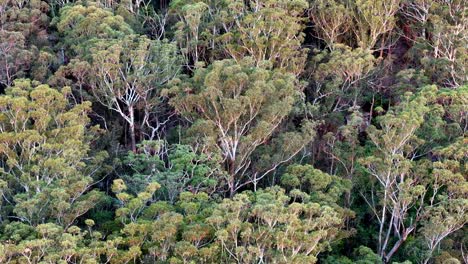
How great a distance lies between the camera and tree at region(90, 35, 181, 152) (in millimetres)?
18375

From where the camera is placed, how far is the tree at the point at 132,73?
1838 cm

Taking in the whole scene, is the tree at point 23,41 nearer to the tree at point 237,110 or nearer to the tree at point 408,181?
the tree at point 237,110

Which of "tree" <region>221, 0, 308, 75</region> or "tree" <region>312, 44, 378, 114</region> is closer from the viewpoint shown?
"tree" <region>221, 0, 308, 75</region>

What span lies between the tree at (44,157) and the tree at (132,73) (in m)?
1.40

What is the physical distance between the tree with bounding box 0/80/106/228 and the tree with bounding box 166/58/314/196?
2.88 m

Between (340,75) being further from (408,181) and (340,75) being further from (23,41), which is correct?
(23,41)

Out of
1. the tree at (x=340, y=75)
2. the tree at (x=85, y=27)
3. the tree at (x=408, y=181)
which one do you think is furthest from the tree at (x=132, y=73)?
the tree at (x=408, y=181)

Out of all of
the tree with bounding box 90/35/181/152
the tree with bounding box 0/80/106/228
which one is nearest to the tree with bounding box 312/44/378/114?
the tree with bounding box 90/35/181/152

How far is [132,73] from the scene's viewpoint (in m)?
18.9

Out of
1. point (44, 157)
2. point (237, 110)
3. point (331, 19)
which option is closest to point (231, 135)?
point (237, 110)

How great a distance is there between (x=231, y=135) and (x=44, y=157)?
516 centimetres

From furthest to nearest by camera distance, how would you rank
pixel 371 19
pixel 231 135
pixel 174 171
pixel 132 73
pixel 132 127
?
1. pixel 371 19
2. pixel 132 127
3. pixel 132 73
4. pixel 231 135
5. pixel 174 171

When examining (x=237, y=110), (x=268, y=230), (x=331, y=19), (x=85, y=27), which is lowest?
(x=268, y=230)

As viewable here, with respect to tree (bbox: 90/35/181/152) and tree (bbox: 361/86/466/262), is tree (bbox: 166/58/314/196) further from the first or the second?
tree (bbox: 361/86/466/262)
